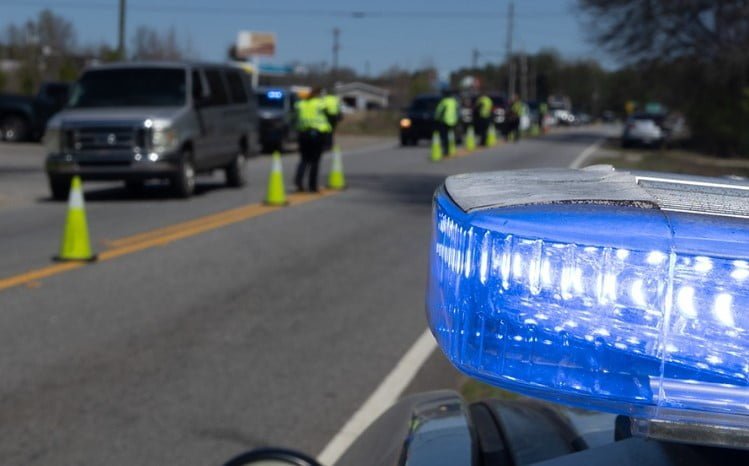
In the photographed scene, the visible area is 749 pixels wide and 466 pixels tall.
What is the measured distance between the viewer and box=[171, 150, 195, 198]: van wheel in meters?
17.7

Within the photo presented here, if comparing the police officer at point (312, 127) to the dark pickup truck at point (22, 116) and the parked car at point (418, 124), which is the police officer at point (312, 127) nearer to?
the dark pickup truck at point (22, 116)

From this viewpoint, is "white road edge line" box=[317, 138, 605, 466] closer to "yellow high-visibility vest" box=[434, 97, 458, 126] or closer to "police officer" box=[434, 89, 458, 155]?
"police officer" box=[434, 89, 458, 155]

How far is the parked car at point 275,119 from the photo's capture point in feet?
113

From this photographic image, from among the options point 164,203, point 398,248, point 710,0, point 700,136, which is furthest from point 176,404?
point 700,136

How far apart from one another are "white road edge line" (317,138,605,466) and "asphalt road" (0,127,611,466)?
9 centimetres

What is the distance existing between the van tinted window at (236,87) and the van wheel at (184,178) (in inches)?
90.5

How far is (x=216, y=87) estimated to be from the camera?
1934cm

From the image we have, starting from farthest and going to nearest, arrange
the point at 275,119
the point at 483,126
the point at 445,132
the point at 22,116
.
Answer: the point at 483,126 → the point at 22,116 → the point at 275,119 → the point at 445,132

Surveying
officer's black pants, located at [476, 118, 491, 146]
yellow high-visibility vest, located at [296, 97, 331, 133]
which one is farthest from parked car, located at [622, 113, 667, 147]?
yellow high-visibility vest, located at [296, 97, 331, 133]

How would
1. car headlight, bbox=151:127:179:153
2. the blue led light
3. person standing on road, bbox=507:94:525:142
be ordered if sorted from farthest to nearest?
1. person standing on road, bbox=507:94:525:142
2. car headlight, bbox=151:127:179:153
3. the blue led light

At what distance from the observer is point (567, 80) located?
143 meters

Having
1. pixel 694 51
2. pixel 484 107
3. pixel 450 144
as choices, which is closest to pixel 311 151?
pixel 450 144

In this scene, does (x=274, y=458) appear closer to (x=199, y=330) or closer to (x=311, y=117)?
(x=199, y=330)

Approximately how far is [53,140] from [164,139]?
Answer: 5.83ft
